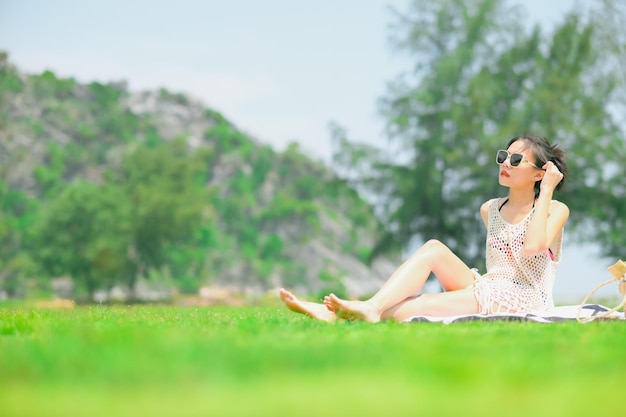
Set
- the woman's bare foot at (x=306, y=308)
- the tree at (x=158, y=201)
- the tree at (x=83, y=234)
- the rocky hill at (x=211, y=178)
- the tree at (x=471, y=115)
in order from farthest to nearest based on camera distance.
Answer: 1. the rocky hill at (x=211, y=178)
2. the tree at (x=158, y=201)
3. the tree at (x=83, y=234)
4. the tree at (x=471, y=115)
5. the woman's bare foot at (x=306, y=308)

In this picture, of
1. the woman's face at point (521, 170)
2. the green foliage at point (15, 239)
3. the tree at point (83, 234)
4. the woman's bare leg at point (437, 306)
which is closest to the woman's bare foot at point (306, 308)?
the woman's bare leg at point (437, 306)

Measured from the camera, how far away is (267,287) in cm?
7238

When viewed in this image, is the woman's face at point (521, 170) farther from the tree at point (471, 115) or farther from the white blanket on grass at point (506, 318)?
the tree at point (471, 115)

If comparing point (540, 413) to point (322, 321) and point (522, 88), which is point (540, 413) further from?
point (522, 88)

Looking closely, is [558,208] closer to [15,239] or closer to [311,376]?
[311,376]

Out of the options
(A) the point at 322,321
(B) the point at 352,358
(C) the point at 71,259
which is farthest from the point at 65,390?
(C) the point at 71,259

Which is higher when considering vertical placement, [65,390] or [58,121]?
[58,121]

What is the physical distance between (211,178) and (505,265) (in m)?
73.6

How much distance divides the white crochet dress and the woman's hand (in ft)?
1.25

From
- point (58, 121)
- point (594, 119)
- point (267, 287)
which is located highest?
point (58, 121)

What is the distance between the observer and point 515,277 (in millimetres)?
7328

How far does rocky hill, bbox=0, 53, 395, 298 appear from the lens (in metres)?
66.4

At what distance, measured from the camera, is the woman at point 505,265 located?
6.74 m

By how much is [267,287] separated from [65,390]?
69.6 m
